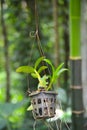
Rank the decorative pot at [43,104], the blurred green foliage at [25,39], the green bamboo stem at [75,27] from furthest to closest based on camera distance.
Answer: the blurred green foliage at [25,39] < the green bamboo stem at [75,27] < the decorative pot at [43,104]

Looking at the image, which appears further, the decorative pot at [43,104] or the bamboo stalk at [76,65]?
the bamboo stalk at [76,65]

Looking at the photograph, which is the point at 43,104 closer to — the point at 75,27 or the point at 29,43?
the point at 75,27

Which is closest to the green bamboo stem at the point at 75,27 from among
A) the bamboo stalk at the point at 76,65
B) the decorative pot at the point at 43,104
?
the bamboo stalk at the point at 76,65

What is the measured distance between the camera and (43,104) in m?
1.37

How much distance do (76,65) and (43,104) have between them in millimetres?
616

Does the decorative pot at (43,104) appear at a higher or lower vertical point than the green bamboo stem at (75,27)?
lower

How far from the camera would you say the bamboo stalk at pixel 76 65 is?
6.26 ft

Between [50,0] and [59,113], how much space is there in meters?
2.08

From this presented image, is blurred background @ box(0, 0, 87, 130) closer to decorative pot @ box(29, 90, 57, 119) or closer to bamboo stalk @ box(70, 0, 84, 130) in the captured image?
bamboo stalk @ box(70, 0, 84, 130)

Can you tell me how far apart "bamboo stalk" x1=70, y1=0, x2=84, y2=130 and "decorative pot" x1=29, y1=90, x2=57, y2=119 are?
572 mm

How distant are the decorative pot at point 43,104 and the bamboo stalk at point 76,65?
0.57 meters

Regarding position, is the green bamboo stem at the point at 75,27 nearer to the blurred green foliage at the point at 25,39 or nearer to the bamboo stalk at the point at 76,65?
the bamboo stalk at the point at 76,65

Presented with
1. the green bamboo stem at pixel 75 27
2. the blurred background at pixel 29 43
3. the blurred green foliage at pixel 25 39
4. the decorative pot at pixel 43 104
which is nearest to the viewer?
the decorative pot at pixel 43 104

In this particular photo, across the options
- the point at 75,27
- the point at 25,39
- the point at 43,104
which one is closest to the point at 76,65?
the point at 75,27
